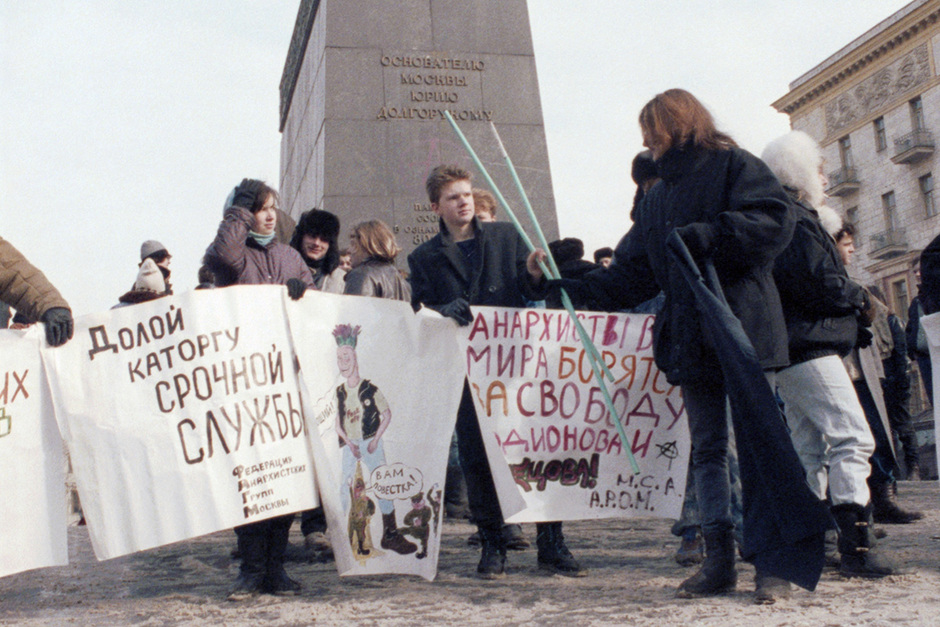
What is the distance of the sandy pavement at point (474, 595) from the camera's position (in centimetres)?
320

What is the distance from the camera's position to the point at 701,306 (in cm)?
349

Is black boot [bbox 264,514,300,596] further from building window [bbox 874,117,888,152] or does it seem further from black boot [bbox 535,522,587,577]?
building window [bbox 874,117,888,152]

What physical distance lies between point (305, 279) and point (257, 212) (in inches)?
14.4

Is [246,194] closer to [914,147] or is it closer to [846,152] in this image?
[914,147]

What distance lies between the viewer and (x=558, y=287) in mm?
4281

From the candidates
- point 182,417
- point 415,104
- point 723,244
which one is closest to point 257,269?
point 182,417

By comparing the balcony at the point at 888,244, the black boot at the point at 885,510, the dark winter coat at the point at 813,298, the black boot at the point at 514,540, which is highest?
the balcony at the point at 888,244

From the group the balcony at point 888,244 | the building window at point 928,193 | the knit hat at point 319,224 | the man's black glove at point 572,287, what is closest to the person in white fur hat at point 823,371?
the man's black glove at point 572,287

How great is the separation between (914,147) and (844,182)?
4.08 meters

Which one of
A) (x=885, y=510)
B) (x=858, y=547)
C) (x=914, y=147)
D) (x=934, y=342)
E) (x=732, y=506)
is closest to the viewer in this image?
(x=858, y=547)

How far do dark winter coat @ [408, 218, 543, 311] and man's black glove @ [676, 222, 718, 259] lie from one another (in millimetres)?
1162

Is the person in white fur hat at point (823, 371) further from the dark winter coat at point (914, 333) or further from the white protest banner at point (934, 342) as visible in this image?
the dark winter coat at point (914, 333)

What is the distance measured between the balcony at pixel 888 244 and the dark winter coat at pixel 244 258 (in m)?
36.2

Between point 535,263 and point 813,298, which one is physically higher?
point 535,263
